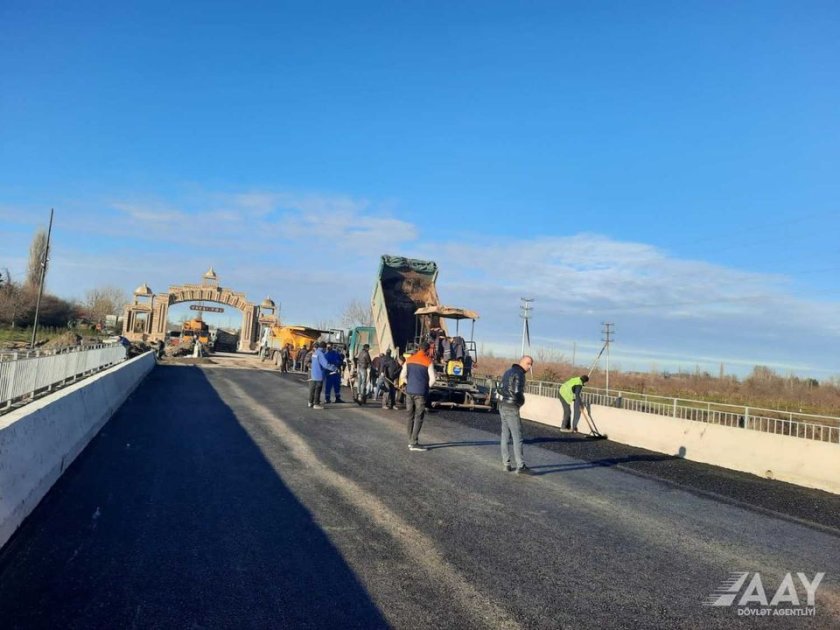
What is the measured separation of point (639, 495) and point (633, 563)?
3.33 m

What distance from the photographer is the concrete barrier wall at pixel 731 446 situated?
10242mm

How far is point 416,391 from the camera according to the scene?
11.0 m

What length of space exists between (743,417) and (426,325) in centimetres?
937

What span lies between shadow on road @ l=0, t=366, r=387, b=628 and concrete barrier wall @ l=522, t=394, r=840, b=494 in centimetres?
849

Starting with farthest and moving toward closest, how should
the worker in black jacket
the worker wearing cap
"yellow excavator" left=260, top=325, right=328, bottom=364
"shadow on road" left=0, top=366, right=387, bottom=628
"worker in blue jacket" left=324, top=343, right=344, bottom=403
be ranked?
"yellow excavator" left=260, top=325, right=328, bottom=364 → the worker wearing cap → "worker in blue jacket" left=324, top=343, right=344, bottom=403 → the worker in black jacket → "shadow on road" left=0, top=366, right=387, bottom=628

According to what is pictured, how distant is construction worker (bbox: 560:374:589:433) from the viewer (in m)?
16.2

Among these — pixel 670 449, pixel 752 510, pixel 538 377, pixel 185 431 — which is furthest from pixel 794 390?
pixel 185 431

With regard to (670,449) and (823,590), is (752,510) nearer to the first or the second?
(823,590)

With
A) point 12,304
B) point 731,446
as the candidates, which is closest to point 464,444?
point 731,446

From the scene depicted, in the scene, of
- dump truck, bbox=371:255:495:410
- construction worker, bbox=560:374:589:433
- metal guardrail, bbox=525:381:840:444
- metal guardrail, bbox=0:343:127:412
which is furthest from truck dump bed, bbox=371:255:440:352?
metal guardrail, bbox=0:343:127:412

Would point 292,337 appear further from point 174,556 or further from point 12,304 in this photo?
point 174,556

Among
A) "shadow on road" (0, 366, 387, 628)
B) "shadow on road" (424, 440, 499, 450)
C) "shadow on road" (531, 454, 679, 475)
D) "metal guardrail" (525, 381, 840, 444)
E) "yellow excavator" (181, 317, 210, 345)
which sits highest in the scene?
"yellow excavator" (181, 317, 210, 345)

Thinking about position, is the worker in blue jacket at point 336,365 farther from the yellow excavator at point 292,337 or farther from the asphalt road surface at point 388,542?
the yellow excavator at point 292,337

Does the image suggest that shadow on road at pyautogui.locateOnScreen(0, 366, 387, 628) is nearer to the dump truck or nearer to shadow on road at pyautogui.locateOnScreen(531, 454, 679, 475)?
shadow on road at pyautogui.locateOnScreen(531, 454, 679, 475)
